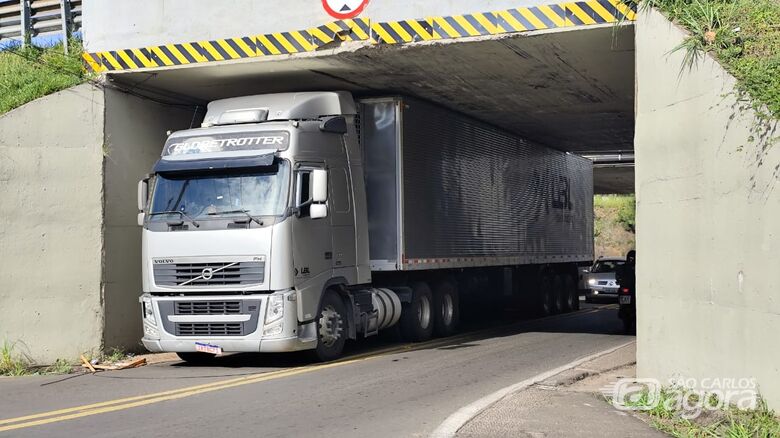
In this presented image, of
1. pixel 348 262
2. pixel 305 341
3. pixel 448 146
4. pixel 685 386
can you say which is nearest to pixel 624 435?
pixel 685 386

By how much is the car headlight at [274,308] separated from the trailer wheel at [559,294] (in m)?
13.2

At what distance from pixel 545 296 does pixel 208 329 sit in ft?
41.1

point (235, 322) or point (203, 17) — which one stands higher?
point (203, 17)

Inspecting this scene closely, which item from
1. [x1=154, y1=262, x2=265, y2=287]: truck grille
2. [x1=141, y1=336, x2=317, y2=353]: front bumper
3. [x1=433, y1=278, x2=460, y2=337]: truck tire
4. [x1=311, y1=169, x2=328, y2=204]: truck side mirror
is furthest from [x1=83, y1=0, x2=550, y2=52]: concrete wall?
[x1=433, y1=278, x2=460, y2=337]: truck tire

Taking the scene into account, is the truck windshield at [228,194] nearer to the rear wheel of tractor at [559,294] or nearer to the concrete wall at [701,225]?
the concrete wall at [701,225]

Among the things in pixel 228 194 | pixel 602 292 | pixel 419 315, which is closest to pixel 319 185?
pixel 228 194

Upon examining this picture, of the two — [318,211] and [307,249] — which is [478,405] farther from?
[307,249]

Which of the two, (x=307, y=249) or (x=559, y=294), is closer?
(x=307, y=249)

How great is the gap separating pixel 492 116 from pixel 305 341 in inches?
324

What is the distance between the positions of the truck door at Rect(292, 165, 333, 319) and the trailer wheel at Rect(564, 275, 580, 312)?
13389 millimetres

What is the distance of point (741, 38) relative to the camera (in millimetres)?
9133

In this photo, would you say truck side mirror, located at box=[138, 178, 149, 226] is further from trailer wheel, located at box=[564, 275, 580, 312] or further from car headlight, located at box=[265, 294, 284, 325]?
trailer wheel, located at box=[564, 275, 580, 312]

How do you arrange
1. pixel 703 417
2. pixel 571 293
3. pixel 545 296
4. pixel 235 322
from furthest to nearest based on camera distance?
pixel 571 293 → pixel 545 296 → pixel 235 322 → pixel 703 417

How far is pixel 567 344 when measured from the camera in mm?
15750
